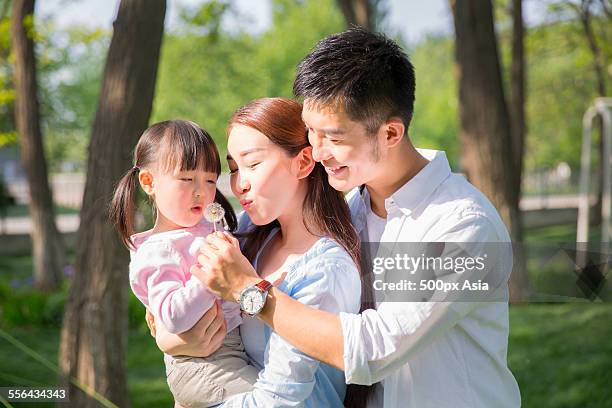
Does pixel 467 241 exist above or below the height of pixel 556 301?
above

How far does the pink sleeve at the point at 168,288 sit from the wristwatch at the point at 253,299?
0.41ft

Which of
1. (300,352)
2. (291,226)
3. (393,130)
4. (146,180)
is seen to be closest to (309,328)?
(300,352)

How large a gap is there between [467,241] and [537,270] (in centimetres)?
588

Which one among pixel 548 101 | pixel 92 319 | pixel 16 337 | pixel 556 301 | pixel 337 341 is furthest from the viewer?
pixel 548 101

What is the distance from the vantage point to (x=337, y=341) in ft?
4.95

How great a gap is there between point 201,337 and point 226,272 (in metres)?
0.20

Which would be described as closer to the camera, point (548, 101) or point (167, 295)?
point (167, 295)

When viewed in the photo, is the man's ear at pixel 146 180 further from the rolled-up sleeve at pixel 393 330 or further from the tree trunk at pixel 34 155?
the tree trunk at pixel 34 155

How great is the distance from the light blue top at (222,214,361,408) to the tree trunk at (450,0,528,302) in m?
4.85

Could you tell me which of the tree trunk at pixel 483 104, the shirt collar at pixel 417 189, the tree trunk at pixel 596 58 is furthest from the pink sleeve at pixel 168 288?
the tree trunk at pixel 596 58

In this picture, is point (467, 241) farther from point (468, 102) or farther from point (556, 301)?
point (556, 301)

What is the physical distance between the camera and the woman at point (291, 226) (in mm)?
1610

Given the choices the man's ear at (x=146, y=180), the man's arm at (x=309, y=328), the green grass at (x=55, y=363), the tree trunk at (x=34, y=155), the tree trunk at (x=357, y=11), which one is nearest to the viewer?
the man's arm at (x=309, y=328)

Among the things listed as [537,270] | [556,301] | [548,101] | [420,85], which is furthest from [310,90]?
[420,85]
